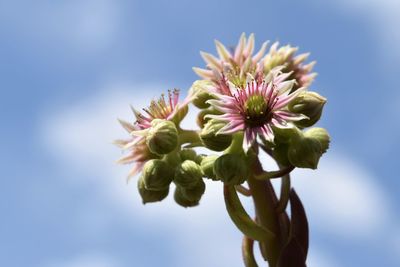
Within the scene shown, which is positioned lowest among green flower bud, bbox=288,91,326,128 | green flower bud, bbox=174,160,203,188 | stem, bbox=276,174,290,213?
stem, bbox=276,174,290,213

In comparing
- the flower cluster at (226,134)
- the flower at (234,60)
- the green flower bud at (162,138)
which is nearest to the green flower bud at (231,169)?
the flower cluster at (226,134)

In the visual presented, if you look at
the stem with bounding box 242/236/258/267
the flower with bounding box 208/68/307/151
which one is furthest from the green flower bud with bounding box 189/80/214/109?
the stem with bounding box 242/236/258/267

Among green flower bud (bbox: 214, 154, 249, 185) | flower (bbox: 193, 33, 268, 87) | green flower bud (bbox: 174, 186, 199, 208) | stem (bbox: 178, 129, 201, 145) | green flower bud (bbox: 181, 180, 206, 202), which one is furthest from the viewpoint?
flower (bbox: 193, 33, 268, 87)

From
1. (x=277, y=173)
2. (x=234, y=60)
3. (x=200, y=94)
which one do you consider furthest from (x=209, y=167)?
(x=234, y=60)

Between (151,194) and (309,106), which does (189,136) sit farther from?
(309,106)

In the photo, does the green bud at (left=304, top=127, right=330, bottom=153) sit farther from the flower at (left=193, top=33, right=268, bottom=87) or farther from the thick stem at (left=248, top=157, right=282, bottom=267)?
the flower at (left=193, top=33, right=268, bottom=87)

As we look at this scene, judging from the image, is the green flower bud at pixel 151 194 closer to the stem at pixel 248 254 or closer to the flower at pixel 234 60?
the stem at pixel 248 254

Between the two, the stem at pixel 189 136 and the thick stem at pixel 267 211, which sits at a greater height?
the stem at pixel 189 136
